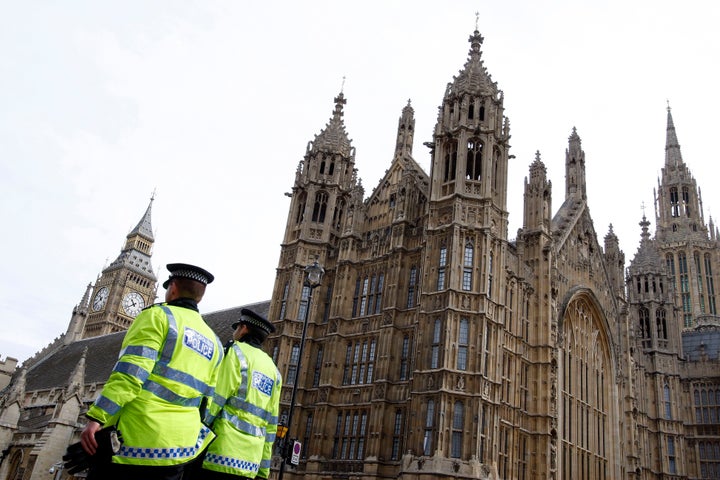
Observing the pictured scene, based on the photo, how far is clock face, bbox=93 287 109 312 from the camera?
83.1 m

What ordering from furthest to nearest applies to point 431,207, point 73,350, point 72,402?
point 73,350 → point 72,402 → point 431,207

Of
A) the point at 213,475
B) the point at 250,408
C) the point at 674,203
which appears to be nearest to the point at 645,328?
the point at 250,408

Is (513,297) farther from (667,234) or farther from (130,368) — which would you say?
(667,234)

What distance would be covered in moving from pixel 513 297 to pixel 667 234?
234 feet

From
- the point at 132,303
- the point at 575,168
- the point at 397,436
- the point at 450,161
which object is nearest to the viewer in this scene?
the point at 397,436

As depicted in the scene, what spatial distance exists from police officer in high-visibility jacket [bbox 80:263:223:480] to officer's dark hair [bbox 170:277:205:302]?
0.20 m

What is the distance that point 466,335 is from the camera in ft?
92.3

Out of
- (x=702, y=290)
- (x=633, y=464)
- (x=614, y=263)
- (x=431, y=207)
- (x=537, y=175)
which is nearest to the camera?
(x=431, y=207)

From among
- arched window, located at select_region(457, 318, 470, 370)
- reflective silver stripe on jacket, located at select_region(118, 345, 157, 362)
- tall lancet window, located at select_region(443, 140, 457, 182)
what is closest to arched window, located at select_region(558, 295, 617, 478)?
arched window, located at select_region(457, 318, 470, 370)

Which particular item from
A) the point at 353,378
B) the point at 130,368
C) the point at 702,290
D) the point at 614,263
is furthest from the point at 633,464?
the point at 702,290

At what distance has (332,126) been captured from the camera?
41.4 m

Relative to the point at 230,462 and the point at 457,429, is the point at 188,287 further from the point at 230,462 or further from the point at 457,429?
the point at 457,429

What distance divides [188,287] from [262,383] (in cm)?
191

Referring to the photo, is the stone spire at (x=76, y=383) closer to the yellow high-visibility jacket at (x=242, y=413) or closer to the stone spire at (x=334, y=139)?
the stone spire at (x=334, y=139)
